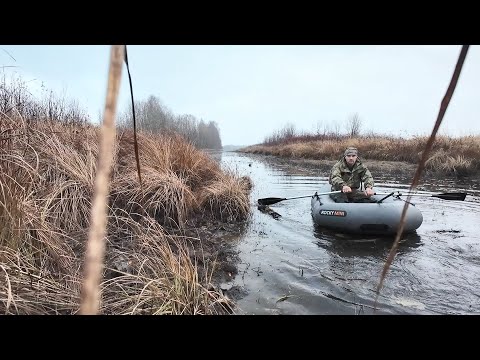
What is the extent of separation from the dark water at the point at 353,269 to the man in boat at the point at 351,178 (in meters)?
1.11

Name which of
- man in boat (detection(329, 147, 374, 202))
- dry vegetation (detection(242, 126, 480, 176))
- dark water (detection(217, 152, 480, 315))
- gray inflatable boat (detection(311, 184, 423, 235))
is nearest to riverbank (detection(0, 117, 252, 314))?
dark water (detection(217, 152, 480, 315))

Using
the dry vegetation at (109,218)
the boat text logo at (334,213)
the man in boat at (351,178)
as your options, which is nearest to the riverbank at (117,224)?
the dry vegetation at (109,218)

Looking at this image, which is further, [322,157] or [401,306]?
[322,157]

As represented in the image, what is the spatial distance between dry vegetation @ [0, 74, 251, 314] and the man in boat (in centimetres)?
206

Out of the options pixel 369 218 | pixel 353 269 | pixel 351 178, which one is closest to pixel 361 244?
pixel 369 218

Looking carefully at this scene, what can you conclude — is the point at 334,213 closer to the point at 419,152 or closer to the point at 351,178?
the point at 351,178

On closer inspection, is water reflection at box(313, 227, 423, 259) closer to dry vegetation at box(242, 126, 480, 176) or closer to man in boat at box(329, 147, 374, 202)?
man in boat at box(329, 147, 374, 202)

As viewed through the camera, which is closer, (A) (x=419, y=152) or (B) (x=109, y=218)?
(B) (x=109, y=218)

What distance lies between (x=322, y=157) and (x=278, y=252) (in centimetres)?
1959

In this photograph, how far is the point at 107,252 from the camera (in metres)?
3.37

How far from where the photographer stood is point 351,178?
25.5 ft

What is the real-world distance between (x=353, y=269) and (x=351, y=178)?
3.73m
